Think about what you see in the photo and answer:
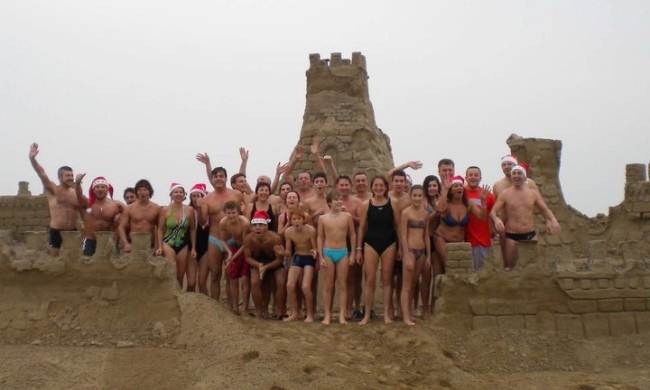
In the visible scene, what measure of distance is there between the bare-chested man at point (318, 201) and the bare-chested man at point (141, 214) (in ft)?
6.25

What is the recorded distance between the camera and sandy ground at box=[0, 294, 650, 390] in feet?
19.1

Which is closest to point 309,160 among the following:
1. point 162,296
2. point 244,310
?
point 244,310

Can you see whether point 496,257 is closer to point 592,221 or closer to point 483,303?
point 483,303

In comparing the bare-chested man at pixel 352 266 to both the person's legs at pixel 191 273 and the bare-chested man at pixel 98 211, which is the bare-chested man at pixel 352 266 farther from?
the bare-chested man at pixel 98 211

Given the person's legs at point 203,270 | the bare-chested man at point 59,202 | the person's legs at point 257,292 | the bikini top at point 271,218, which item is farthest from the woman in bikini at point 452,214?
the bare-chested man at point 59,202

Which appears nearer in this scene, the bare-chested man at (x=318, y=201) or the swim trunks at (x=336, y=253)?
the swim trunks at (x=336, y=253)

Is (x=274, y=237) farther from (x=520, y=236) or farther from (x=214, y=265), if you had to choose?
(x=520, y=236)

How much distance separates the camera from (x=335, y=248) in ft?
24.0

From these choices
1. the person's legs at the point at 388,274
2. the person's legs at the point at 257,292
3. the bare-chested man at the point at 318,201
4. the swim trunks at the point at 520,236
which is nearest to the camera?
the person's legs at the point at 388,274

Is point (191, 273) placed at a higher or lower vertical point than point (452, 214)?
lower

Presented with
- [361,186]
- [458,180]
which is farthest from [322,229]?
[458,180]

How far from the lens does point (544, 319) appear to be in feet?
22.3

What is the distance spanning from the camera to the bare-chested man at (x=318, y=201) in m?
7.91

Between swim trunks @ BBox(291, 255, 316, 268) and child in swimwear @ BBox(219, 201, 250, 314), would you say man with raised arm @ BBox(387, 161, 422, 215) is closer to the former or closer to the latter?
swim trunks @ BBox(291, 255, 316, 268)
